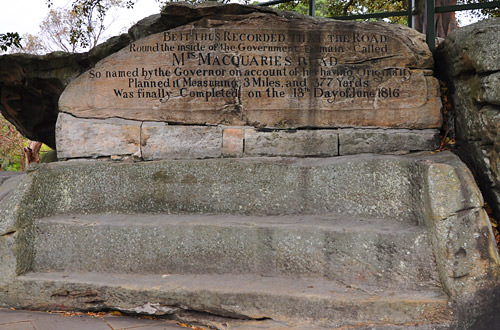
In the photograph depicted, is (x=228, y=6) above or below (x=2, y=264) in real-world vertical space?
above

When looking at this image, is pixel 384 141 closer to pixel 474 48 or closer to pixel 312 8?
pixel 474 48

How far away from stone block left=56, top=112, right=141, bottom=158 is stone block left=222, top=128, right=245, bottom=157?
758 mm

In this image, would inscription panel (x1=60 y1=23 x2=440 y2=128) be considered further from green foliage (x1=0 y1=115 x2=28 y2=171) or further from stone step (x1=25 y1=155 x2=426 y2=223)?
green foliage (x1=0 y1=115 x2=28 y2=171)

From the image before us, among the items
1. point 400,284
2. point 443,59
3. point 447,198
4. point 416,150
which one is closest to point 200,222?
point 400,284

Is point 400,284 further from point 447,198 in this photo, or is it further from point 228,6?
point 228,6

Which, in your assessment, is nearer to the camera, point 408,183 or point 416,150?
point 408,183

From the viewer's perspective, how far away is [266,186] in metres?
3.29

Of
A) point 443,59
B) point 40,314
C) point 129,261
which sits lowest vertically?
point 40,314

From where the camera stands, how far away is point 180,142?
3.68 meters

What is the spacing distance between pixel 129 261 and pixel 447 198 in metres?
2.22

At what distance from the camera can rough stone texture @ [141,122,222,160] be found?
3666mm

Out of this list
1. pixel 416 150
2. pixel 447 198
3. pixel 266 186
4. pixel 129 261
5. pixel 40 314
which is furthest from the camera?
pixel 416 150

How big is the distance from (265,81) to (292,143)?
1.95ft

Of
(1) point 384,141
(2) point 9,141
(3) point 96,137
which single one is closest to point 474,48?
(1) point 384,141
